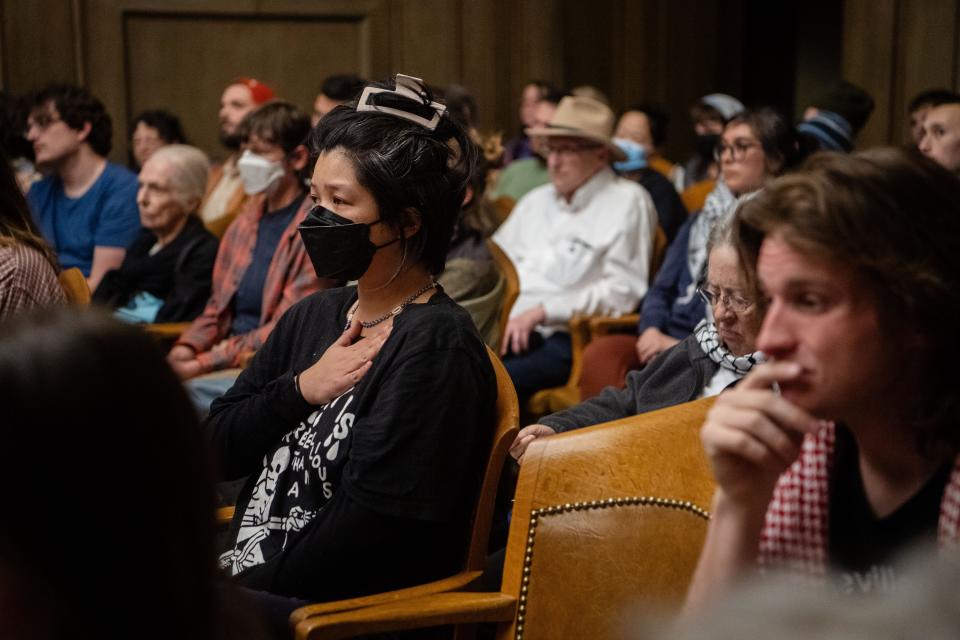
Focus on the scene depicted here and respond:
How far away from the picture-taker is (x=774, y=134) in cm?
384

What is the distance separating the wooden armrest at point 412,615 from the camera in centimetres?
162

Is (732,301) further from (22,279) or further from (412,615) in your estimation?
(22,279)

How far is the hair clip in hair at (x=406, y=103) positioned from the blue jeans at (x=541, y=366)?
1850 mm

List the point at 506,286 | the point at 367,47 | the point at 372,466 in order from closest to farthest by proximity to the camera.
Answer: the point at 372,466 → the point at 506,286 → the point at 367,47

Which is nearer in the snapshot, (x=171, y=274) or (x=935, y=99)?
(x=171, y=274)

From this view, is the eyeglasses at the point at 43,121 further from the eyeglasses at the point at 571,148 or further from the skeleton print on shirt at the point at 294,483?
the skeleton print on shirt at the point at 294,483

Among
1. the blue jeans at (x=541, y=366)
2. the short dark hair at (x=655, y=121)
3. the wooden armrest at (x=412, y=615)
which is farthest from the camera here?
the short dark hair at (x=655, y=121)

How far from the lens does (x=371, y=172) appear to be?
2.06 metres

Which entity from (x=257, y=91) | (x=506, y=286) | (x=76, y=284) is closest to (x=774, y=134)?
(x=506, y=286)

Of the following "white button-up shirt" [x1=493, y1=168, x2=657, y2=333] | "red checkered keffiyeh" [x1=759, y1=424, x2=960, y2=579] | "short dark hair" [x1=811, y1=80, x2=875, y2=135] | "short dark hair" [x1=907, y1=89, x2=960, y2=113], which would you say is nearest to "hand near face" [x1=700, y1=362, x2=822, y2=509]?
"red checkered keffiyeh" [x1=759, y1=424, x2=960, y2=579]

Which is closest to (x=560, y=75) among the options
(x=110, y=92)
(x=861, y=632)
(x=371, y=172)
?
(x=110, y=92)

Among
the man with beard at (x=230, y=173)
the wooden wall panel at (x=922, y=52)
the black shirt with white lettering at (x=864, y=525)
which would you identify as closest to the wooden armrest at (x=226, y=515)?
the black shirt with white lettering at (x=864, y=525)

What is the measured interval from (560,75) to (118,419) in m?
7.05

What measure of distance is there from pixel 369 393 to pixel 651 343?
1996 millimetres
